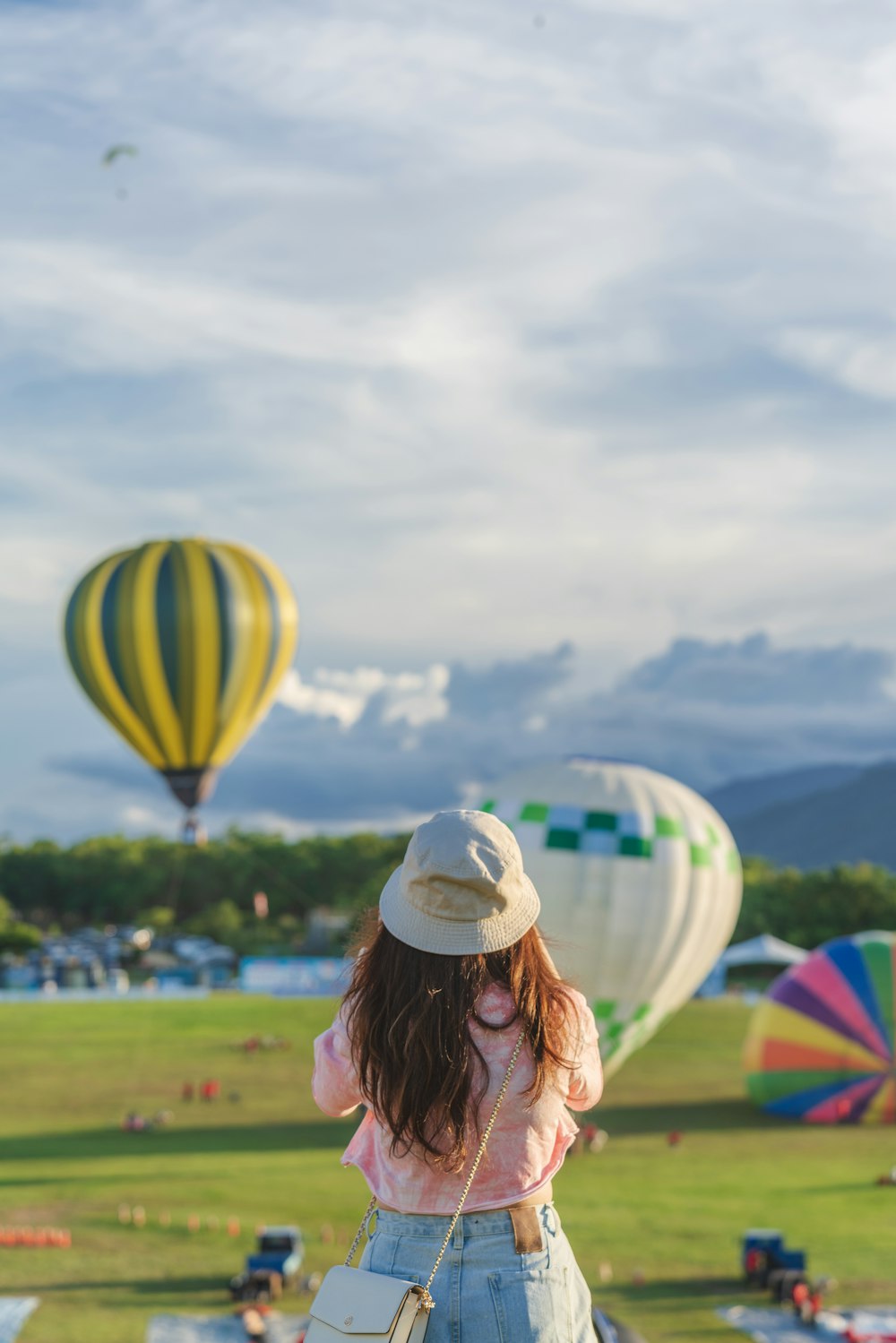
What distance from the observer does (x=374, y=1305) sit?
269 centimetres

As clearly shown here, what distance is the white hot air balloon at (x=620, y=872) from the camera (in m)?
22.8

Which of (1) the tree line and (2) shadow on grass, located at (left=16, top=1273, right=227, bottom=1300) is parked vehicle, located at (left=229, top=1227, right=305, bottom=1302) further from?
(1) the tree line

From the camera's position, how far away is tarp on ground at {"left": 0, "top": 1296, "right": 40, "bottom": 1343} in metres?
13.0

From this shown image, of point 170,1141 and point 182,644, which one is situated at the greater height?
point 182,644

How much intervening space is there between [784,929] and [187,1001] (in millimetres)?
26001

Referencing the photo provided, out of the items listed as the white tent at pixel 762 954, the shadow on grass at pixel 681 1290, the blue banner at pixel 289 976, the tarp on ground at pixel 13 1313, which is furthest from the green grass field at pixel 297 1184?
the white tent at pixel 762 954

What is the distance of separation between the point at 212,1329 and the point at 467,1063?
11621mm

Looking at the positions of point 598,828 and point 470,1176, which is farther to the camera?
point 598,828

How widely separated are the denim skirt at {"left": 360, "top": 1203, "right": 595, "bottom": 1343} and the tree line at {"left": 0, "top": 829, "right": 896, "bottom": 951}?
59348 mm

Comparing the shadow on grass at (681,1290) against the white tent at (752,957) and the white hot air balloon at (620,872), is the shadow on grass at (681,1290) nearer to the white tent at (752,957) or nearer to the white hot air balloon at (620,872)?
the white hot air balloon at (620,872)

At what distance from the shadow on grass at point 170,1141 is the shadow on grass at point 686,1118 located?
433 cm

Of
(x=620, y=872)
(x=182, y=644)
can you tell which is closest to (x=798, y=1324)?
(x=620, y=872)

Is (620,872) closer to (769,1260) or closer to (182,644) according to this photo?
(769,1260)

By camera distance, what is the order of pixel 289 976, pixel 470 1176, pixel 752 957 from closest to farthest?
pixel 470 1176 → pixel 752 957 → pixel 289 976
